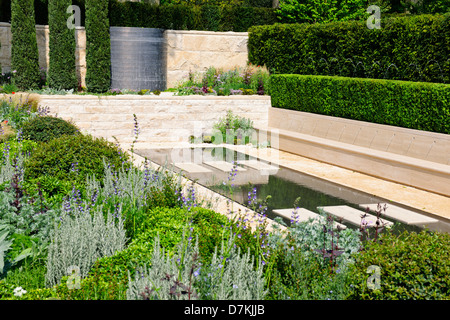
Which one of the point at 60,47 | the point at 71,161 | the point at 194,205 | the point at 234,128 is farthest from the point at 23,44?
the point at 194,205

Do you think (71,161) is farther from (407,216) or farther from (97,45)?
(97,45)

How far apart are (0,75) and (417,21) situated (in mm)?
9506

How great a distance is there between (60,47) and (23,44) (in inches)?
32.3

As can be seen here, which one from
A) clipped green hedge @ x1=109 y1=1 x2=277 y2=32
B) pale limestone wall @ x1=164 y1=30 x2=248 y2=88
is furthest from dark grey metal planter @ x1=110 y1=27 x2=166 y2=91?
clipped green hedge @ x1=109 y1=1 x2=277 y2=32

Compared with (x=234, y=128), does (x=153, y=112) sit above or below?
above

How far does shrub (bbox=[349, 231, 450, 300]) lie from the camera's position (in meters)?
3.03

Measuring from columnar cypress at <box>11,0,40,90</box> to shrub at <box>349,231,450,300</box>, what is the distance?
11105 mm

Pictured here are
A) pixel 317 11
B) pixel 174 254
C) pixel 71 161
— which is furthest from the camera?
pixel 317 11

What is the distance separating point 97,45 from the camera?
1309 cm

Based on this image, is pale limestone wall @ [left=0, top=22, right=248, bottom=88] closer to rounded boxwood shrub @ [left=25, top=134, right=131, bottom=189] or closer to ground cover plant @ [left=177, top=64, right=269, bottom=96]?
ground cover plant @ [left=177, top=64, right=269, bottom=96]
